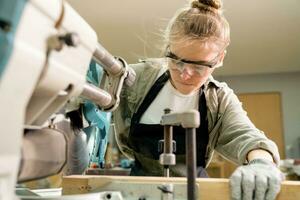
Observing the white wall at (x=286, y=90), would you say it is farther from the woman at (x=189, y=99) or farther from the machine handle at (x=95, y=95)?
the machine handle at (x=95, y=95)

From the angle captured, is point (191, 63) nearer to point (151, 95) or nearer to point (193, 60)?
point (193, 60)

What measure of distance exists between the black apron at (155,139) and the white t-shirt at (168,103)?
0.02m

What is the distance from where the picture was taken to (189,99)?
47.8 inches

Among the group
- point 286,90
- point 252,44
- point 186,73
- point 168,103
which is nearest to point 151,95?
point 168,103

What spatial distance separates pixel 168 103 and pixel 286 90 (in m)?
4.48

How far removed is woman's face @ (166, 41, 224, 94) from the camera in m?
1.05

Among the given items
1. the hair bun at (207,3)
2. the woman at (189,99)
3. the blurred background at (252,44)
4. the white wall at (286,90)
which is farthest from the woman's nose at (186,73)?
the white wall at (286,90)

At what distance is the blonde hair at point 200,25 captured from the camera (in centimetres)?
108

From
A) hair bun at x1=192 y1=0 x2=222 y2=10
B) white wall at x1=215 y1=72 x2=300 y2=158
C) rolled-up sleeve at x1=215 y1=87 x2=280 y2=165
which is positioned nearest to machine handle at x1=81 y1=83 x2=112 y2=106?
rolled-up sleeve at x1=215 y1=87 x2=280 y2=165

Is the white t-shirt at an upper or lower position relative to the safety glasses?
lower

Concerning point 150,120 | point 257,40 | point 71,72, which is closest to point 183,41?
point 150,120

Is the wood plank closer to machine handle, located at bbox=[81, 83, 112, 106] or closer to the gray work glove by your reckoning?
the gray work glove

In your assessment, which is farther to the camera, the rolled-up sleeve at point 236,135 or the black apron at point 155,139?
the black apron at point 155,139

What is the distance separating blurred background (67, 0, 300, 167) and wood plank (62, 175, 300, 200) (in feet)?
2.82
